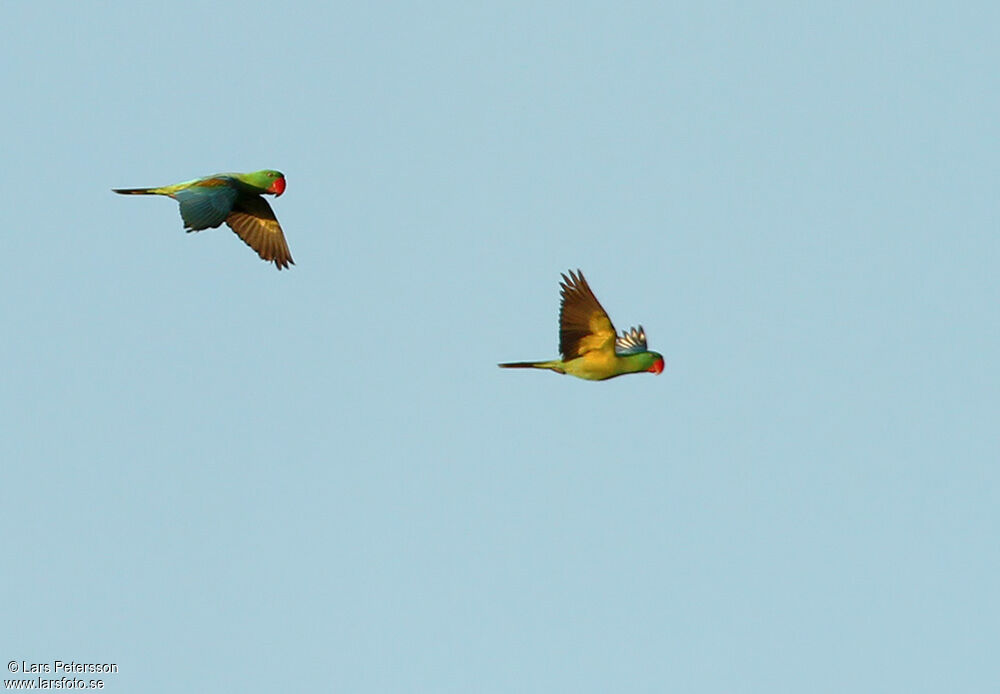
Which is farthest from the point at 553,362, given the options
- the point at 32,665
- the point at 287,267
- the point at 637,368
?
the point at 32,665

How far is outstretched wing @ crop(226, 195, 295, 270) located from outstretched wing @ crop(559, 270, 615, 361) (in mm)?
6452

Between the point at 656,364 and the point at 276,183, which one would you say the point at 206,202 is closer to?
the point at 276,183

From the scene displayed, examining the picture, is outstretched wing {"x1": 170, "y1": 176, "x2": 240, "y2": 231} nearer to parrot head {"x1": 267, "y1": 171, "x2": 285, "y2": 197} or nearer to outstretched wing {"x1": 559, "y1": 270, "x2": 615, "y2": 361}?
parrot head {"x1": 267, "y1": 171, "x2": 285, "y2": 197}

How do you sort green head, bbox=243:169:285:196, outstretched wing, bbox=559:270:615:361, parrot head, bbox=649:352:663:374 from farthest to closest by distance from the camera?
green head, bbox=243:169:285:196
parrot head, bbox=649:352:663:374
outstretched wing, bbox=559:270:615:361

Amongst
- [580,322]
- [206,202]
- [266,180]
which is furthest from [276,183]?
[580,322]

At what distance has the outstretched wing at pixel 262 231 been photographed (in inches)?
1267

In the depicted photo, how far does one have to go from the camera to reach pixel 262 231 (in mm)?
32250

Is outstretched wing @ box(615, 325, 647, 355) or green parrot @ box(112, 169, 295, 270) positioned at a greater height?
green parrot @ box(112, 169, 295, 270)

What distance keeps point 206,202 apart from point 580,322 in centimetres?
682

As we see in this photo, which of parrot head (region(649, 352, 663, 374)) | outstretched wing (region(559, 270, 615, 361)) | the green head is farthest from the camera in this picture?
the green head

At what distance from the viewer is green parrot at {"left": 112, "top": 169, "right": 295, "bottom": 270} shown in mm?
29438

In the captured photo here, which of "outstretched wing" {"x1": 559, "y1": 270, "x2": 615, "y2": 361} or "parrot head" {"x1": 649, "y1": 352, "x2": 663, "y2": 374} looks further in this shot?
"parrot head" {"x1": 649, "y1": 352, "x2": 663, "y2": 374}

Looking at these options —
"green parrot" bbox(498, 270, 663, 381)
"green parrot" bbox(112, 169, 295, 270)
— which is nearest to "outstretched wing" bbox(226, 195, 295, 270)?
"green parrot" bbox(112, 169, 295, 270)

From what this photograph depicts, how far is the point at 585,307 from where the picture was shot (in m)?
27.9
